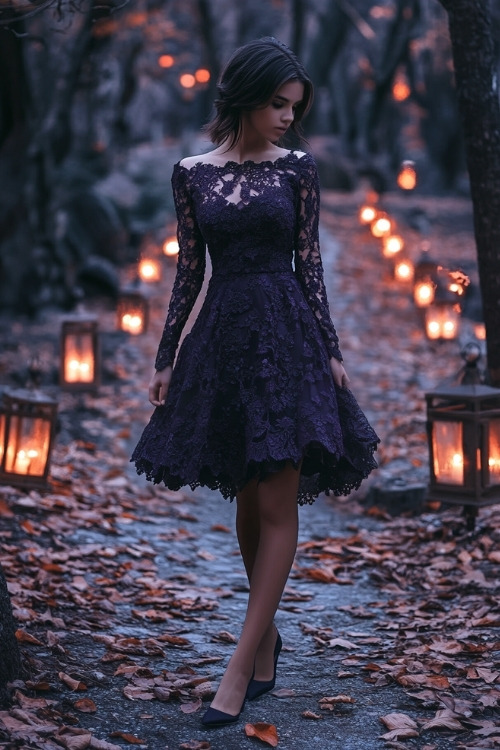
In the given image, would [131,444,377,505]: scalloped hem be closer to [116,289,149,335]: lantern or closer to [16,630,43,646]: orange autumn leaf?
[16,630,43,646]: orange autumn leaf

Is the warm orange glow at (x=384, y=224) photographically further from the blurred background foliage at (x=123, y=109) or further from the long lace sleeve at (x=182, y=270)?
the long lace sleeve at (x=182, y=270)

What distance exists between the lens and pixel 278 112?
4.07 meters

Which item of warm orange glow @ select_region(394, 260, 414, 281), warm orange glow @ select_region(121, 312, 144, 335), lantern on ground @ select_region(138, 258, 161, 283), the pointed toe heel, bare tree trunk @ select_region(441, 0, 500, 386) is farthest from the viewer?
warm orange glow @ select_region(394, 260, 414, 281)

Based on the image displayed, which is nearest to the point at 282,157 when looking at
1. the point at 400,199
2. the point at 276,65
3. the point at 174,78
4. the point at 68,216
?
the point at 276,65

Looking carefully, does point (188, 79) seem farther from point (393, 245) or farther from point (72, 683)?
point (72, 683)

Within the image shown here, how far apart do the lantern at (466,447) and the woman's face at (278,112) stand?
266 cm

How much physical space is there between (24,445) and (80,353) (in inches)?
139

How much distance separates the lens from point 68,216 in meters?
19.1

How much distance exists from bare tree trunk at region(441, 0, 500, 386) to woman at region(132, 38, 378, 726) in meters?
2.76

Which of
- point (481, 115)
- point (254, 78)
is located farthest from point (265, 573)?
point (481, 115)

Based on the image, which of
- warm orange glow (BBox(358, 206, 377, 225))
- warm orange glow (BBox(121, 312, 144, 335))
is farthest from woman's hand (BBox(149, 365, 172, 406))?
warm orange glow (BBox(358, 206, 377, 225))

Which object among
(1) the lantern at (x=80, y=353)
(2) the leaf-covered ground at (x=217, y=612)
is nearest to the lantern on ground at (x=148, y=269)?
(1) the lantern at (x=80, y=353)

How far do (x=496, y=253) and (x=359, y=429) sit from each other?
120 inches

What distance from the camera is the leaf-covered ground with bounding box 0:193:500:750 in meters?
3.86
